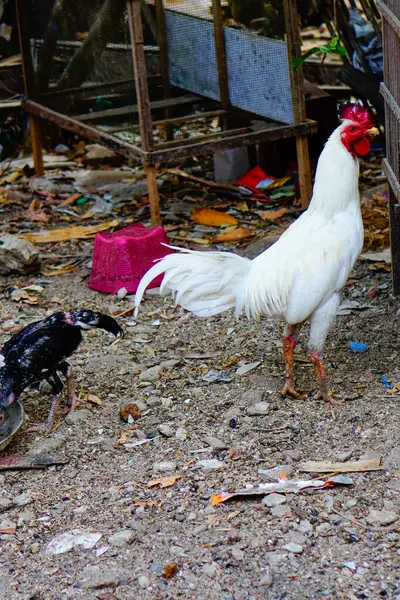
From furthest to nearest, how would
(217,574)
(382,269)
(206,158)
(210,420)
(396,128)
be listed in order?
(206,158)
(382,269)
(396,128)
(210,420)
(217,574)

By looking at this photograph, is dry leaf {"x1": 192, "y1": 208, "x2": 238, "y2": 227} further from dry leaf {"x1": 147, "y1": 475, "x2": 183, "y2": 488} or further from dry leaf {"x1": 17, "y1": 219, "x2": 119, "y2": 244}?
dry leaf {"x1": 147, "y1": 475, "x2": 183, "y2": 488}

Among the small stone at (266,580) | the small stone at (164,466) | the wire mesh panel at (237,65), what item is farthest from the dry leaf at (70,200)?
the small stone at (266,580)

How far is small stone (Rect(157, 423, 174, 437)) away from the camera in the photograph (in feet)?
15.6

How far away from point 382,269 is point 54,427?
3.15 metres

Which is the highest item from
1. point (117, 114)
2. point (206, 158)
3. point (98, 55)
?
point (98, 55)

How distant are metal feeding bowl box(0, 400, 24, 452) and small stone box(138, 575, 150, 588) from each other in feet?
4.56

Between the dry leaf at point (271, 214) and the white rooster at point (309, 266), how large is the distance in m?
3.22

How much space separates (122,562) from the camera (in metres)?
3.68

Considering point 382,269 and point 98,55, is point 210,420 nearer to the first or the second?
point 382,269

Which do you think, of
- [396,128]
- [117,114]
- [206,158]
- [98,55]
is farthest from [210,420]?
[206,158]

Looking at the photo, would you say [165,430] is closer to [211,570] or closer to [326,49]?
[211,570]

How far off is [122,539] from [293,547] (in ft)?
2.61

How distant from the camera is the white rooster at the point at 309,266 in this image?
468cm

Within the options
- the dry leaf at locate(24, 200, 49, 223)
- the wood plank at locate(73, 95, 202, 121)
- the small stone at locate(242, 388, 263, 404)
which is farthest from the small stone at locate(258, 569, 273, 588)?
the dry leaf at locate(24, 200, 49, 223)
